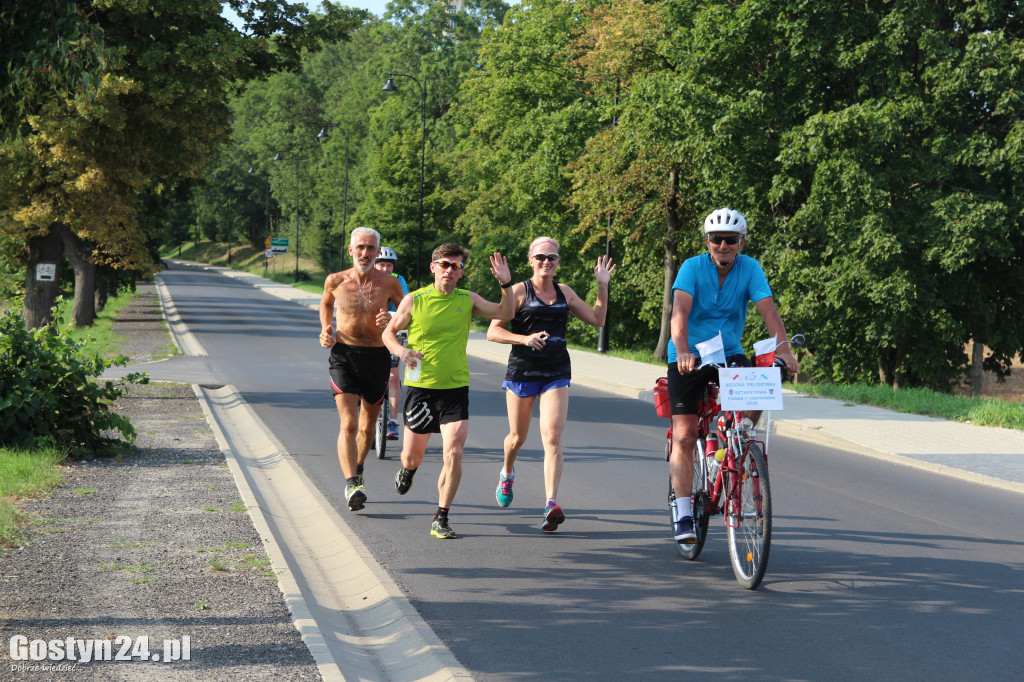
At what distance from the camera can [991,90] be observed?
22.3 m

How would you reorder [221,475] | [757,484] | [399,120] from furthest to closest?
[399,120]
[221,475]
[757,484]

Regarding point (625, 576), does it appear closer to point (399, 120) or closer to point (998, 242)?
point (998, 242)

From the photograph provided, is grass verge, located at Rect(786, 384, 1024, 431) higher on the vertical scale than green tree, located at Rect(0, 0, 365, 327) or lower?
lower

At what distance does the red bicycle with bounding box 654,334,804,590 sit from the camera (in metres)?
5.89

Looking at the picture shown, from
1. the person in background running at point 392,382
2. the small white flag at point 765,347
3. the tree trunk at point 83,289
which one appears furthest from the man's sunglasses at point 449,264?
the tree trunk at point 83,289

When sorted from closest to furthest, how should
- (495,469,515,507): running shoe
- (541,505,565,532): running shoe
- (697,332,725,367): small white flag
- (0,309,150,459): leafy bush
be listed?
(697,332,725,367): small white flag
(541,505,565,532): running shoe
(495,469,515,507): running shoe
(0,309,150,459): leafy bush

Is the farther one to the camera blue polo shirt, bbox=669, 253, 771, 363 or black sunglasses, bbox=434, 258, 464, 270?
black sunglasses, bbox=434, 258, 464, 270

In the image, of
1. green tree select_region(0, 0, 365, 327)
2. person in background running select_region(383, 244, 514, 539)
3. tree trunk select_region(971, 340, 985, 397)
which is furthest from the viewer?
tree trunk select_region(971, 340, 985, 397)

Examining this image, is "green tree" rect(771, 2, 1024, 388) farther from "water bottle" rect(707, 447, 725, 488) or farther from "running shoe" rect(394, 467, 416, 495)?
"water bottle" rect(707, 447, 725, 488)

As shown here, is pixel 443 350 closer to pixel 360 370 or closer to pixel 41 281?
pixel 360 370

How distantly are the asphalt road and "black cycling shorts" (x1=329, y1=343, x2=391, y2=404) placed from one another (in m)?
0.95

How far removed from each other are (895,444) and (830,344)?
14436mm

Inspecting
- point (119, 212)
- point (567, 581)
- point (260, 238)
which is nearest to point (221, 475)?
point (567, 581)

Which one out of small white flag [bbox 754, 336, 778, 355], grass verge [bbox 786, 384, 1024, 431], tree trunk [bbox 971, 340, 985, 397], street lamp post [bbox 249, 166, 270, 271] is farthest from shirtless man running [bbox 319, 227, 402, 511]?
street lamp post [bbox 249, 166, 270, 271]
